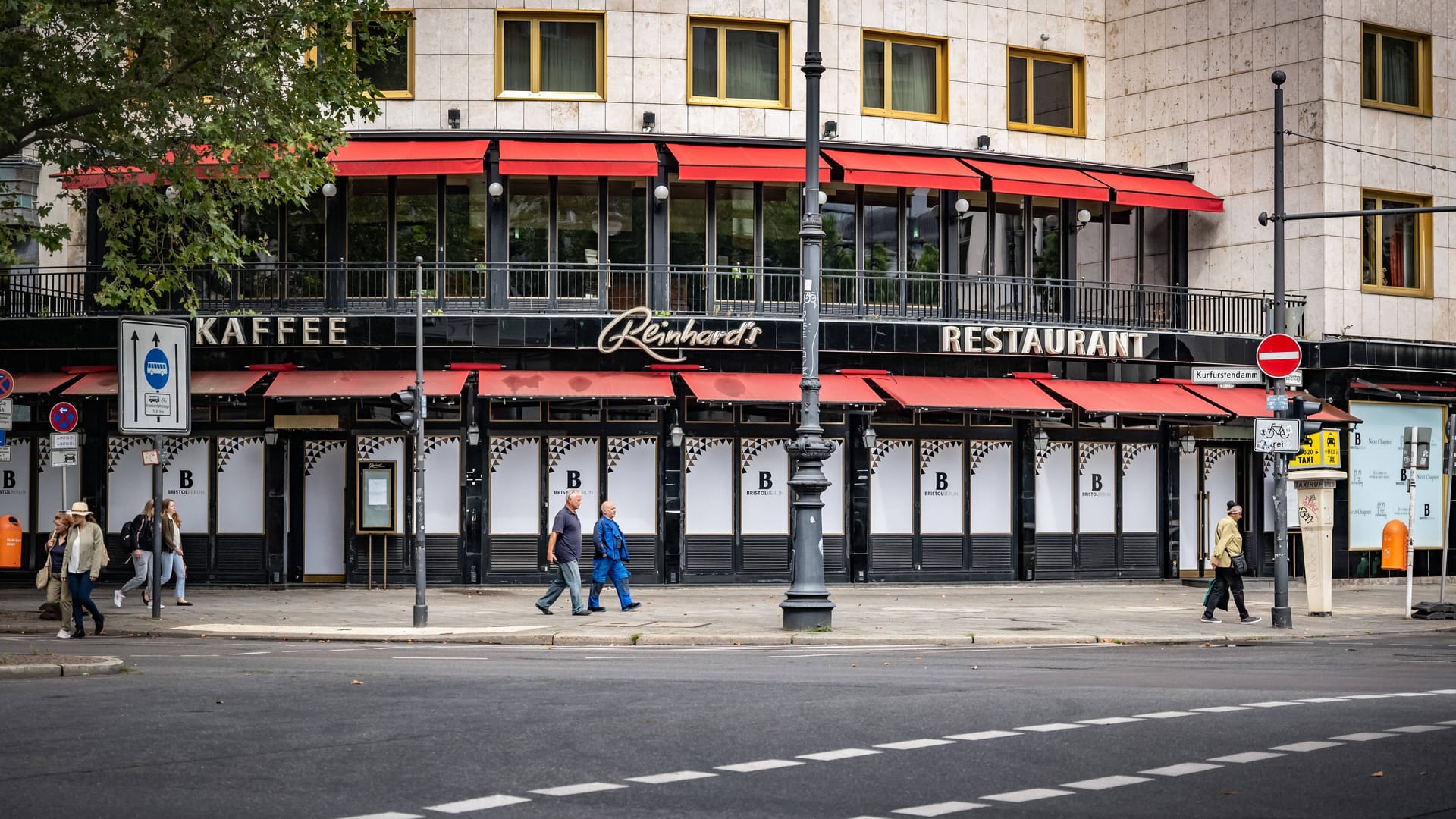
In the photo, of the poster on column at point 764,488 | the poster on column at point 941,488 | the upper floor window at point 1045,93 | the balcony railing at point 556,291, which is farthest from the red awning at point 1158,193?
the poster on column at point 764,488

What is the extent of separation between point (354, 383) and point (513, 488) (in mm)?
3421

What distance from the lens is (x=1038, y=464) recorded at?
107 ft

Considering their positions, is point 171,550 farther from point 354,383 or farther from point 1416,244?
point 1416,244

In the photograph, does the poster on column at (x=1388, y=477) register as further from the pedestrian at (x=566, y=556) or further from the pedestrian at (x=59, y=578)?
the pedestrian at (x=59, y=578)

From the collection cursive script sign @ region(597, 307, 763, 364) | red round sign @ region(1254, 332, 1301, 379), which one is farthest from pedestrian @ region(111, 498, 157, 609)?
red round sign @ region(1254, 332, 1301, 379)

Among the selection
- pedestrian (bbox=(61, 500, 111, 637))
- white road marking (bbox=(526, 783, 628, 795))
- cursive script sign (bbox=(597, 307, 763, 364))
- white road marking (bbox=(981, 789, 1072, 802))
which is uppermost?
cursive script sign (bbox=(597, 307, 763, 364))

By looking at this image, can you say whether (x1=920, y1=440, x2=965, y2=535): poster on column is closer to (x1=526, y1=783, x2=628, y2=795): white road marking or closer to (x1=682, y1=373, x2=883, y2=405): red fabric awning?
(x1=682, y1=373, x2=883, y2=405): red fabric awning

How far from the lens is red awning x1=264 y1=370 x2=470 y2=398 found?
1123 inches

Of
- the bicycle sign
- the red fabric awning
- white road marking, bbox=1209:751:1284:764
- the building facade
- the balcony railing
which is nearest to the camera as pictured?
white road marking, bbox=1209:751:1284:764

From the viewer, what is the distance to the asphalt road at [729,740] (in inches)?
344

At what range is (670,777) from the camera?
9.45m

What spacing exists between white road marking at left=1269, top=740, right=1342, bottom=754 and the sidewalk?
9967mm

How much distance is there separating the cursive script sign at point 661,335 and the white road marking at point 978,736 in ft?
63.0

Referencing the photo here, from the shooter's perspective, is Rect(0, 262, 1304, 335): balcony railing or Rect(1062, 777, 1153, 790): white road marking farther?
Rect(0, 262, 1304, 335): balcony railing
